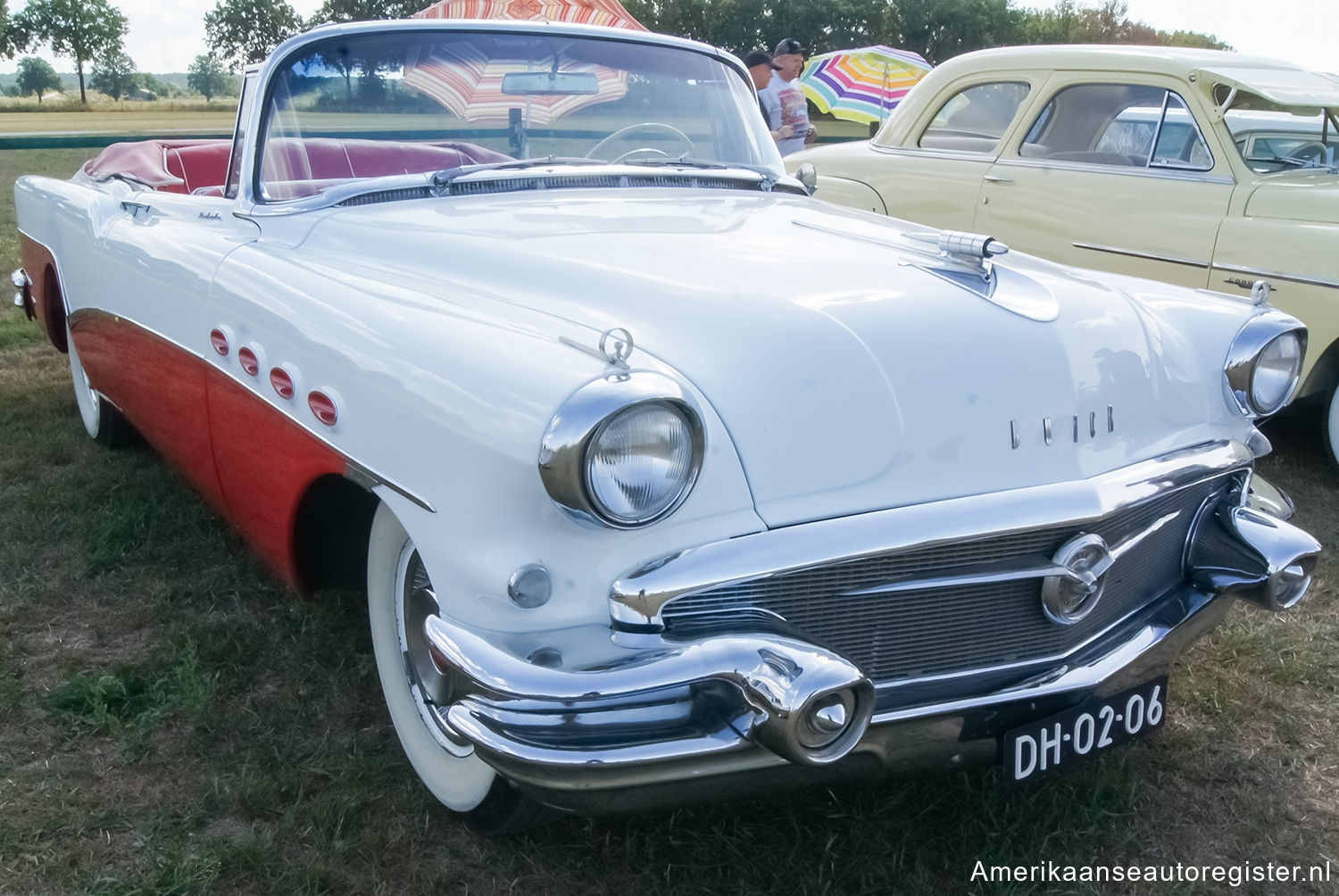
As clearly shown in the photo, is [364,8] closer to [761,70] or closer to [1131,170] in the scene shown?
[761,70]

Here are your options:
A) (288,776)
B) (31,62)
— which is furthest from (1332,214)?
(31,62)

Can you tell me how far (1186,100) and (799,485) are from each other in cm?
374

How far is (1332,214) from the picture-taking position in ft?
13.5

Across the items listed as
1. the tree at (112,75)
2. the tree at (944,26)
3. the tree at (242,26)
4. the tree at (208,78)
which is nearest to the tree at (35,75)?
the tree at (112,75)

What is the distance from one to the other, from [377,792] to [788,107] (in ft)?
17.4

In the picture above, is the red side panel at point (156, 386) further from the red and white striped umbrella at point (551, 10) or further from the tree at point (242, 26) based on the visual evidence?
the tree at point (242, 26)

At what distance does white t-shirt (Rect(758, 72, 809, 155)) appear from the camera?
21.5 feet

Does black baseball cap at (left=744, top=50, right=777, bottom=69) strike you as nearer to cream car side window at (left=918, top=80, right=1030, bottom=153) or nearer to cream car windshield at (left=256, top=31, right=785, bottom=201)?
cream car side window at (left=918, top=80, right=1030, bottom=153)

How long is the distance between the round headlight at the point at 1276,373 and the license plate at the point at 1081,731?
672mm

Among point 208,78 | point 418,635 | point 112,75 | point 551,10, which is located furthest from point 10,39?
point 418,635

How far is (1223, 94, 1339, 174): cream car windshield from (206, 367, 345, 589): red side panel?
12.8 feet

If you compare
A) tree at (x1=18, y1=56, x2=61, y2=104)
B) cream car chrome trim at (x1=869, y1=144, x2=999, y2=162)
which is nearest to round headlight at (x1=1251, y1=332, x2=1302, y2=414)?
cream car chrome trim at (x1=869, y1=144, x2=999, y2=162)

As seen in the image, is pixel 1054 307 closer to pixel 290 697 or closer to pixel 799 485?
pixel 799 485

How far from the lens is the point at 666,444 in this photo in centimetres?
160
